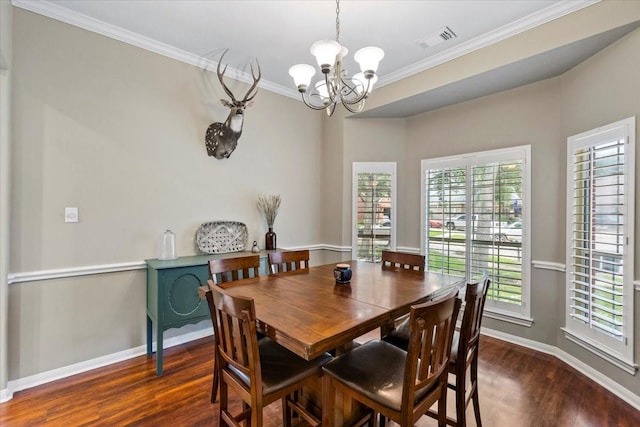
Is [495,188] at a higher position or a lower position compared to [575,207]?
higher

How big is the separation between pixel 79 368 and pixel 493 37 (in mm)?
4726

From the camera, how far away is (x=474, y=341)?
186 cm

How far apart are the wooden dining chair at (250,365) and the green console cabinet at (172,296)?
1.20m

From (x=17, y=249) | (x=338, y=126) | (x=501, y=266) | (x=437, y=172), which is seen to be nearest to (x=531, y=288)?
(x=501, y=266)

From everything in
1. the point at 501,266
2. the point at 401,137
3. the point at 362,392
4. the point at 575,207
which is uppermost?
the point at 401,137

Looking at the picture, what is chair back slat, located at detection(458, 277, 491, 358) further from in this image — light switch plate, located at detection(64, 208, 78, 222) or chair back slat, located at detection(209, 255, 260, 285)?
light switch plate, located at detection(64, 208, 78, 222)

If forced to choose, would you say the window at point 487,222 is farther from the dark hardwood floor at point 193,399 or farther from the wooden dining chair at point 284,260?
the wooden dining chair at point 284,260

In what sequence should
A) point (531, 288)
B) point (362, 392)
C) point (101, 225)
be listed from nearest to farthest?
point (362, 392)
point (101, 225)
point (531, 288)

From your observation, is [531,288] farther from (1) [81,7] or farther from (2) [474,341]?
(1) [81,7]

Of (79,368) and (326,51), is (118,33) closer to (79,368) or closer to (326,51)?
(326,51)

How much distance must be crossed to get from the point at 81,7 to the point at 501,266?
463cm

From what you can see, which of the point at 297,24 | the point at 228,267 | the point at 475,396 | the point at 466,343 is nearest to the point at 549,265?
the point at 475,396

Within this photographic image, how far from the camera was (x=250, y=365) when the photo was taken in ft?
4.60

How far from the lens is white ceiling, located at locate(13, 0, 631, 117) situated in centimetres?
241
